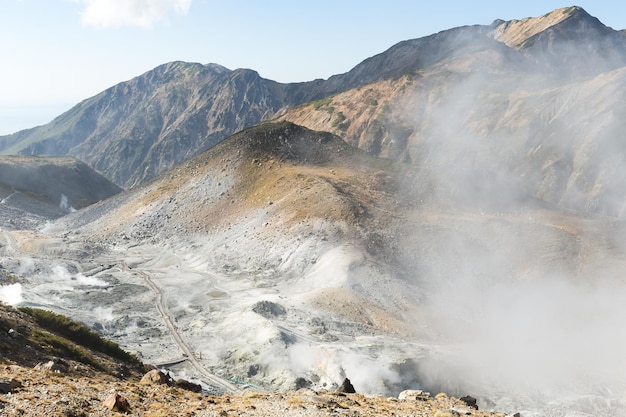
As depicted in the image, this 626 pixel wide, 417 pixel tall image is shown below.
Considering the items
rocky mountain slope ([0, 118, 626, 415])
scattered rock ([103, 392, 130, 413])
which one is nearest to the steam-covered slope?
rocky mountain slope ([0, 118, 626, 415])

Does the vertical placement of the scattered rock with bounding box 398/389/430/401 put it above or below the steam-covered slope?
below

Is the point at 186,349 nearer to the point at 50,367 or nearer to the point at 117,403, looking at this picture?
the point at 50,367

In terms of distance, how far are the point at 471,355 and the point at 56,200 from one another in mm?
154945

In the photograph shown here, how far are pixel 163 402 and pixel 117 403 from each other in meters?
2.75

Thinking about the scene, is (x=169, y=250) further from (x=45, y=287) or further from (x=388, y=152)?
(x=388, y=152)

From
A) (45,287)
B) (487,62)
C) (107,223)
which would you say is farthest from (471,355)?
(487,62)

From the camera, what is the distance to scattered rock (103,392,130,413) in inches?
686

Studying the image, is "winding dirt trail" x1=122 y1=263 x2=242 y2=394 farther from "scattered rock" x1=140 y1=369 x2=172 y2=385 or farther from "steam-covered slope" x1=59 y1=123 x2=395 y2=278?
"scattered rock" x1=140 y1=369 x2=172 y2=385

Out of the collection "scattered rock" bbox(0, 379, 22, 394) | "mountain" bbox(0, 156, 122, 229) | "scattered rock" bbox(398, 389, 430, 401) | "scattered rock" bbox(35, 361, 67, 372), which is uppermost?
"mountain" bbox(0, 156, 122, 229)

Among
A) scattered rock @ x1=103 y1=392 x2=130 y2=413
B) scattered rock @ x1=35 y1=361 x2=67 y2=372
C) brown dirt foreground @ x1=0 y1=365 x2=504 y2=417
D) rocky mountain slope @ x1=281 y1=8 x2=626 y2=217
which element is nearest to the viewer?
brown dirt foreground @ x1=0 y1=365 x2=504 y2=417

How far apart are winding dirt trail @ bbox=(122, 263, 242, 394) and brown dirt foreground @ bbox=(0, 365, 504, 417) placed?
17427 millimetres

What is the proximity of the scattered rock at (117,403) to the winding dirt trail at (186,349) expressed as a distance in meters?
21.3

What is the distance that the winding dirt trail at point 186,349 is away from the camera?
39.1m

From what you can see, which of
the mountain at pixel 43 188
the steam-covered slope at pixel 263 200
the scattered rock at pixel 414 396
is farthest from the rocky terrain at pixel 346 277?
the mountain at pixel 43 188
